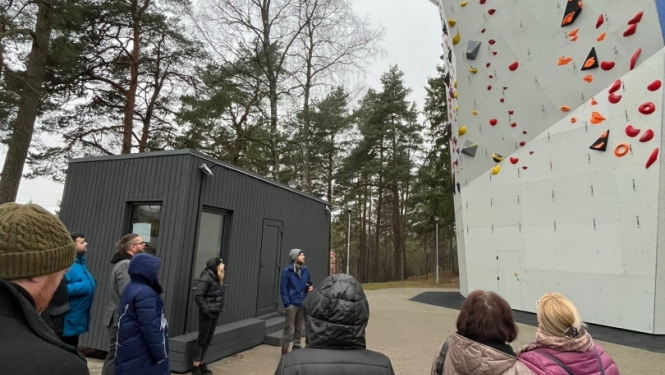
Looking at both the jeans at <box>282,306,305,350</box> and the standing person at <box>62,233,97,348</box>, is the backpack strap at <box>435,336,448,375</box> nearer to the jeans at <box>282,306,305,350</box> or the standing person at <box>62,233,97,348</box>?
the standing person at <box>62,233,97,348</box>

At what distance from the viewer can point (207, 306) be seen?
459cm

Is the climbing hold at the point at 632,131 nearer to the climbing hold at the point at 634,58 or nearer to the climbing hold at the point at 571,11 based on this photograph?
the climbing hold at the point at 634,58

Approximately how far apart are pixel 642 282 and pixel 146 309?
10.7 m

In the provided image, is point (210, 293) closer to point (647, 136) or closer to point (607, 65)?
point (647, 136)

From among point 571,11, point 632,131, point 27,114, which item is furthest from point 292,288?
point 571,11

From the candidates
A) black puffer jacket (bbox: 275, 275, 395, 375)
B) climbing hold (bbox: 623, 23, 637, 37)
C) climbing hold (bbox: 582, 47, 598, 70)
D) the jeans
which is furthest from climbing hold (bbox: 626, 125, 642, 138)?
black puffer jacket (bbox: 275, 275, 395, 375)

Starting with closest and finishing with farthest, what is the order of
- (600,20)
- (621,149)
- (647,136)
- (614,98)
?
(647,136)
(621,149)
(614,98)
(600,20)

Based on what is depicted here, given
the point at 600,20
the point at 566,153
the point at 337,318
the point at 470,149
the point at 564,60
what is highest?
the point at 600,20

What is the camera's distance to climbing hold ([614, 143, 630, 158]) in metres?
8.96

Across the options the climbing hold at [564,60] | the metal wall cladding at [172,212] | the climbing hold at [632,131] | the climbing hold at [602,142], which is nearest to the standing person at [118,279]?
the metal wall cladding at [172,212]

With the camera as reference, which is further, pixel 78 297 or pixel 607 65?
pixel 607 65

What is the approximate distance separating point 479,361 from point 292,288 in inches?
170

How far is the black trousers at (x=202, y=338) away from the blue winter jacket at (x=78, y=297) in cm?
130

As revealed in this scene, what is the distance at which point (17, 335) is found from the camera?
32.7 inches
